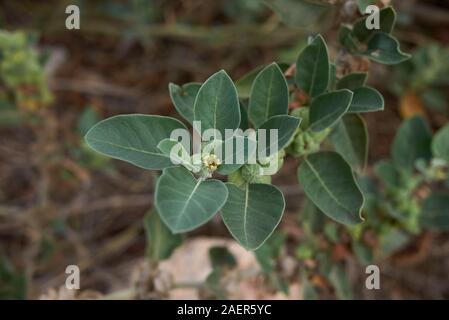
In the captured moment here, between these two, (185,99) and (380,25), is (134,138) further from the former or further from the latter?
(380,25)

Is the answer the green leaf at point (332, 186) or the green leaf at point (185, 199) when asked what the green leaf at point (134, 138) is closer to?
the green leaf at point (185, 199)

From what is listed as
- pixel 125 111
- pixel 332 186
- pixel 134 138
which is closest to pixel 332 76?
pixel 332 186

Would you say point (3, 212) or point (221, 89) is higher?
point (221, 89)

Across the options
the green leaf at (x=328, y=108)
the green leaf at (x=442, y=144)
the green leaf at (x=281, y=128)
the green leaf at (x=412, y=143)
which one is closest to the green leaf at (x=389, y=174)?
the green leaf at (x=412, y=143)

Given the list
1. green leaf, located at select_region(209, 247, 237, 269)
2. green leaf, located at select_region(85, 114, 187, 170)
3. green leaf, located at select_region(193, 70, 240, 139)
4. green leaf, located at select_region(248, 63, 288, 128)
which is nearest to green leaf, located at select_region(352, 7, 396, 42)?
green leaf, located at select_region(248, 63, 288, 128)

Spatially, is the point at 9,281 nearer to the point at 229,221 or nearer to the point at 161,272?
the point at 161,272

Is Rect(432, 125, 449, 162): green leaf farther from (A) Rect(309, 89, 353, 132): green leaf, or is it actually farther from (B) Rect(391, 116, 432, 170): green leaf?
(A) Rect(309, 89, 353, 132): green leaf
